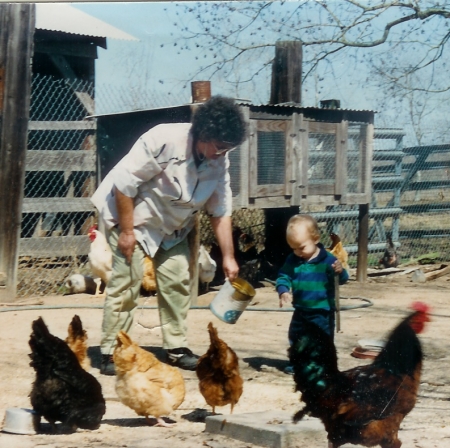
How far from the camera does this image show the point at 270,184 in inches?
204

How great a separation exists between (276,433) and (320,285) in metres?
1.00

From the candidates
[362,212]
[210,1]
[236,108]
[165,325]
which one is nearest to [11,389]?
[165,325]

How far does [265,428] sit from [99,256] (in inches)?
79.1

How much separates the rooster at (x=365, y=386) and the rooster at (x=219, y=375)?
1.51ft

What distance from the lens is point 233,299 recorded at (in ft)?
13.6

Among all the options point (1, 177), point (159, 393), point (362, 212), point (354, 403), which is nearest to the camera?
point (354, 403)

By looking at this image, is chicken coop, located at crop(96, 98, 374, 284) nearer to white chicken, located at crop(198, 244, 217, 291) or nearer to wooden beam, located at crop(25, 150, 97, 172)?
wooden beam, located at crop(25, 150, 97, 172)

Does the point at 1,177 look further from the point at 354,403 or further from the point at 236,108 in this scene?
the point at 354,403

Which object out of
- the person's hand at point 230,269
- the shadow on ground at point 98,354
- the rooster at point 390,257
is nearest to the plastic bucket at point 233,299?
the person's hand at point 230,269

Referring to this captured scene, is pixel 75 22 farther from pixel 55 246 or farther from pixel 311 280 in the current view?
pixel 311 280

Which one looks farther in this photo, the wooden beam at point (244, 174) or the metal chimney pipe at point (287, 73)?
the wooden beam at point (244, 174)

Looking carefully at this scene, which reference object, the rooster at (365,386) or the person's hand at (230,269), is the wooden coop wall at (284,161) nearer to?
the person's hand at (230,269)

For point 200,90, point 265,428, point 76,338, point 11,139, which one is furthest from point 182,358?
point 11,139

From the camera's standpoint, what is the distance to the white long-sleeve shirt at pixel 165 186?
13.3 ft
